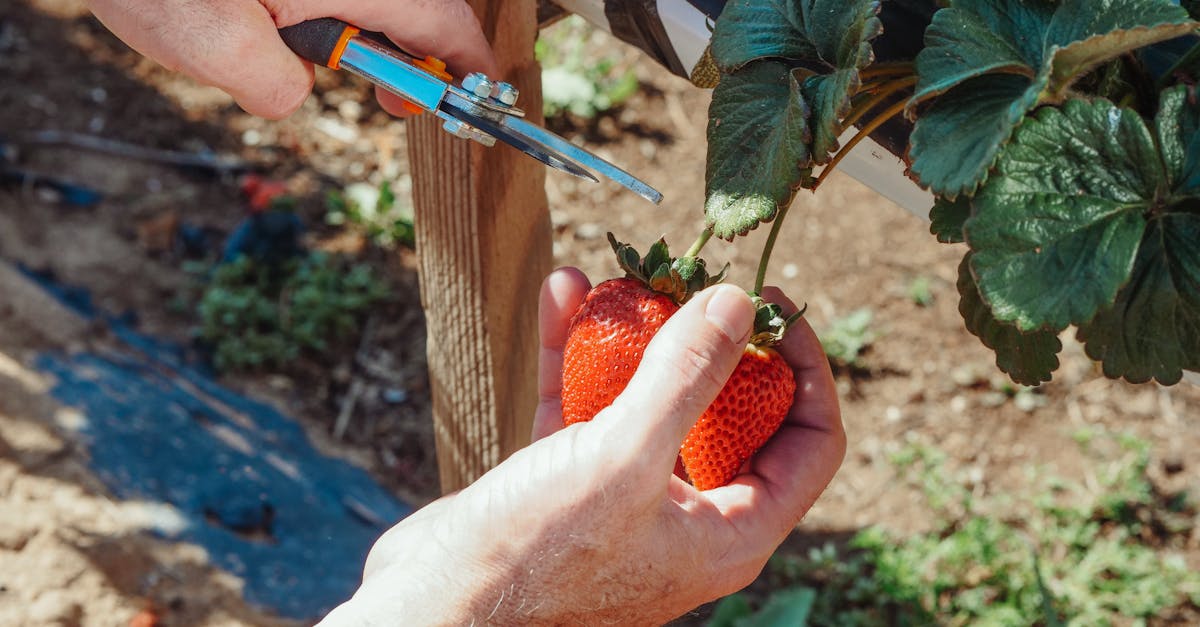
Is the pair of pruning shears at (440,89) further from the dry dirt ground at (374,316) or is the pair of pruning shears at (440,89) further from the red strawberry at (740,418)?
the dry dirt ground at (374,316)

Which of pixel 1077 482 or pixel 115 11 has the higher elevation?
pixel 115 11

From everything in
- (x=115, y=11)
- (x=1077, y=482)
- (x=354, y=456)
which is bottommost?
(x=354, y=456)

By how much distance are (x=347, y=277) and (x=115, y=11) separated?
2015 millimetres

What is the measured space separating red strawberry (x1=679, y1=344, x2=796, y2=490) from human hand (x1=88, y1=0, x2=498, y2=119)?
452mm

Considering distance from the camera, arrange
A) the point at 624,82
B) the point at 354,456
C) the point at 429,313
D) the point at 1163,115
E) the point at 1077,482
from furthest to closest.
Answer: the point at 624,82, the point at 354,456, the point at 1077,482, the point at 429,313, the point at 1163,115

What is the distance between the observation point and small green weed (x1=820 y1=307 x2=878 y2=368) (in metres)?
2.89

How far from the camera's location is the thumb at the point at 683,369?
98cm

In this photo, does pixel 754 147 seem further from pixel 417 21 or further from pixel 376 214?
pixel 376 214

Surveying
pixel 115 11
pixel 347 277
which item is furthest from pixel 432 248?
pixel 347 277

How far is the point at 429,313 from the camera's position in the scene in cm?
158

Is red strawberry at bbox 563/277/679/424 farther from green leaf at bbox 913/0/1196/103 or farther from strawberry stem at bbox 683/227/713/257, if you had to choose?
green leaf at bbox 913/0/1196/103

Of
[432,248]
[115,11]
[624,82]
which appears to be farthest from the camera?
[624,82]

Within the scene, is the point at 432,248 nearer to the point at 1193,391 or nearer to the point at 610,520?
the point at 610,520

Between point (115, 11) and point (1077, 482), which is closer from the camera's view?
point (115, 11)
